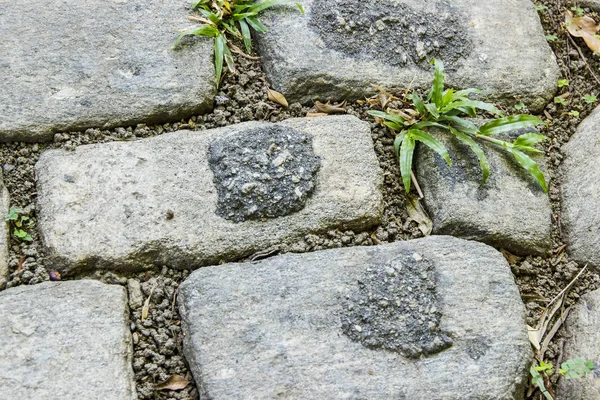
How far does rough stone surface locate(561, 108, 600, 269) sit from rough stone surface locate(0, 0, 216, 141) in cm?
112

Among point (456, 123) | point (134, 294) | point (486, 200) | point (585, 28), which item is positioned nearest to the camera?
point (134, 294)

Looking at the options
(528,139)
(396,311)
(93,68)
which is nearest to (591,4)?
(528,139)

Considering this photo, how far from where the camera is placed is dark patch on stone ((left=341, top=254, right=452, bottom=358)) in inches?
63.2

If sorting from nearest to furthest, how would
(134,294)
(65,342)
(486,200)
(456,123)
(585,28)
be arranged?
(65,342)
(134,294)
(486,200)
(456,123)
(585,28)

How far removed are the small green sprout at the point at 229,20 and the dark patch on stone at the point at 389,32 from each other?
0.11 metres

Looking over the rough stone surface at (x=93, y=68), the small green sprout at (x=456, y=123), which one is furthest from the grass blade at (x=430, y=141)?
the rough stone surface at (x=93, y=68)

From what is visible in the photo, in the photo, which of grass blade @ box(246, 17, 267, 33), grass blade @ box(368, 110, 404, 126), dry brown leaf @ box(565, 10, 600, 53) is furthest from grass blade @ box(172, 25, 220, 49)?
dry brown leaf @ box(565, 10, 600, 53)

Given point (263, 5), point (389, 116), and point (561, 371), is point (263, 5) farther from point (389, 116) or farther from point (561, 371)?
point (561, 371)

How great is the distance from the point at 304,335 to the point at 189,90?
808 millimetres

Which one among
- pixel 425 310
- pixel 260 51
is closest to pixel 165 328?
pixel 425 310

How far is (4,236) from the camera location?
5.62ft

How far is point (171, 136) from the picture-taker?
1889mm

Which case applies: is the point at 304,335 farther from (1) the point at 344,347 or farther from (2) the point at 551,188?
(2) the point at 551,188

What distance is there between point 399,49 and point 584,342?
1018mm
